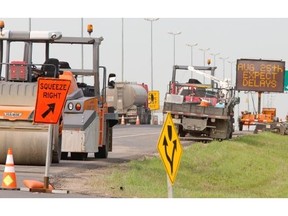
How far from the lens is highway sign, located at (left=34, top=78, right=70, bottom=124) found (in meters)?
17.1

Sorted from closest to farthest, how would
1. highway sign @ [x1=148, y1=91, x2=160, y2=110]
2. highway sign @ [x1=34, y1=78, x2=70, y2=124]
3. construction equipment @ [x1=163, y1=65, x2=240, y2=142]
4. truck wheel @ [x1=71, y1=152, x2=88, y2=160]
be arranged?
highway sign @ [x1=34, y1=78, x2=70, y2=124], truck wheel @ [x1=71, y1=152, x2=88, y2=160], construction equipment @ [x1=163, y1=65, x2=240, y2=142], highway sign @ [x1=148, y1=91, x2=160, y2=110]

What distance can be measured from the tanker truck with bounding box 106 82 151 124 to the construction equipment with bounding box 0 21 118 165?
45.5 meters

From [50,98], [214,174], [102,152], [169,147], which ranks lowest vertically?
[214,174]

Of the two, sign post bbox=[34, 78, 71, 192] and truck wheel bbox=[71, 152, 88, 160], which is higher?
sign post bbox=[34, 78, 71, 192]

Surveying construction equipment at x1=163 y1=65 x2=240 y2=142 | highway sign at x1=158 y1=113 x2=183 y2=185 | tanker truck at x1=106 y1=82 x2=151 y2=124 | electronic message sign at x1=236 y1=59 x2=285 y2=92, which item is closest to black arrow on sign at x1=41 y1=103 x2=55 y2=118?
highway sign at x1=158 y1=113 x2=183 y2=185

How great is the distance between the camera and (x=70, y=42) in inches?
997

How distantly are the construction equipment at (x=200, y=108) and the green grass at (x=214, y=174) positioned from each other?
1121 millimetres

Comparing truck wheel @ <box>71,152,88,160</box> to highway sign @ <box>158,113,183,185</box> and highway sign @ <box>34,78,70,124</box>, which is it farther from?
highway sign @ <box>158,113,183,185</box>

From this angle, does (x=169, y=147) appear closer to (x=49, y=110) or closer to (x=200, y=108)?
(x=49, y=110)

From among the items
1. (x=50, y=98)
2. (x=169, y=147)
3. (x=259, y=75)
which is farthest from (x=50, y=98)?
(x=259, y=75)

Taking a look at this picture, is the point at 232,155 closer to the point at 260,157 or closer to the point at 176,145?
the point at 260,157

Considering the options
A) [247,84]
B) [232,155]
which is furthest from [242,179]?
[247,84]

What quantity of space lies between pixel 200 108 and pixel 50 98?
23697 mm

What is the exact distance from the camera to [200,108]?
40562 millimetres
